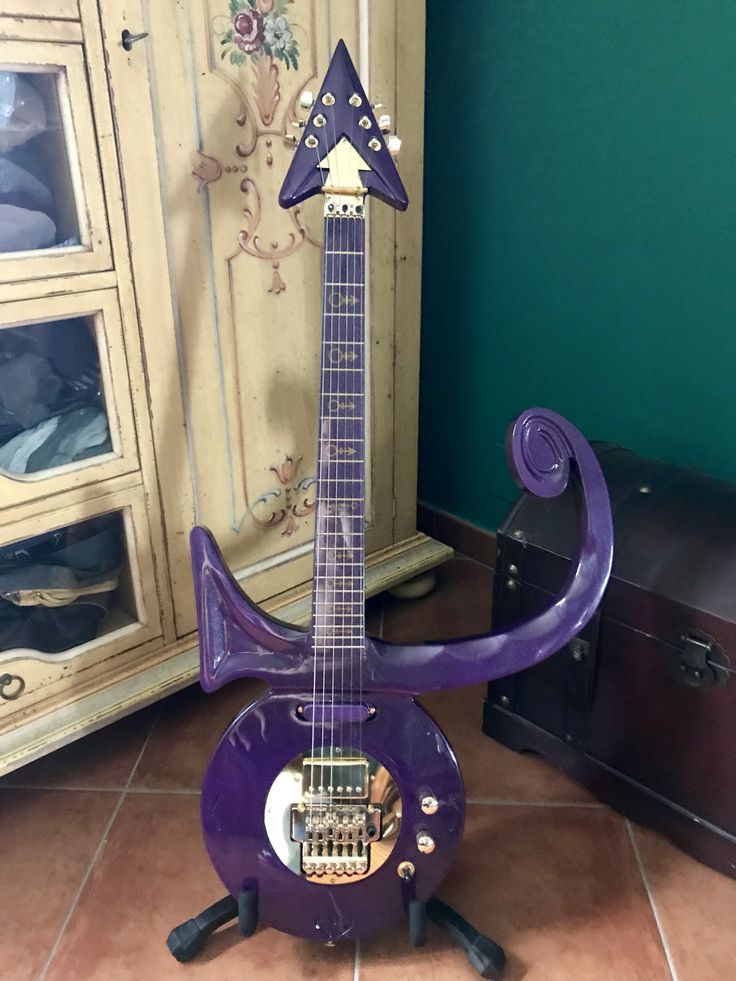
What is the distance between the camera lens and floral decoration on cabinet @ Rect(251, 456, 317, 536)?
1.32 m

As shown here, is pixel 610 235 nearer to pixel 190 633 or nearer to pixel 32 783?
pixel 190 633

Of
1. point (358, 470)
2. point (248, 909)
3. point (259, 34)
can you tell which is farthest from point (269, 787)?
point (259, 34)

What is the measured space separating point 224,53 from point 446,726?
107 centimetres

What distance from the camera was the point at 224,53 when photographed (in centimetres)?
107

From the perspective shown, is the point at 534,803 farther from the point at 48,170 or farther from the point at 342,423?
the point at 48,170

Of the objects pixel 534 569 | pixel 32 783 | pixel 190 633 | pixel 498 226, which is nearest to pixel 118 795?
pixel 32 783

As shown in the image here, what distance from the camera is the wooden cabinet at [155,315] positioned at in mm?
993

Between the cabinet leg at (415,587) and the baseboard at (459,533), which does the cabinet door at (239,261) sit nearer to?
the cabinet leg at (415,587)

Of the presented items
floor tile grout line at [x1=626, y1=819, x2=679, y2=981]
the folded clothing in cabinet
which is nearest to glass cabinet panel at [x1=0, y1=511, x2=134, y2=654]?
the folded clothing in cabinet

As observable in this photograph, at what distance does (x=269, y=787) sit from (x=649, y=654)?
514 millimetres

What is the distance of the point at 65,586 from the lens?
3.84 feet

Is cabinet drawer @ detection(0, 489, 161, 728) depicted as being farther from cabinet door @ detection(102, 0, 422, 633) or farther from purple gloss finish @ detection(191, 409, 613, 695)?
purple gloss finish @ detection(191, 409, 613, 695)

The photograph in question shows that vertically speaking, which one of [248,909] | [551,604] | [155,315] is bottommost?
[248,909]

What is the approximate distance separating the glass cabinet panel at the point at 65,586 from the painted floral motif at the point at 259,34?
0.66m
